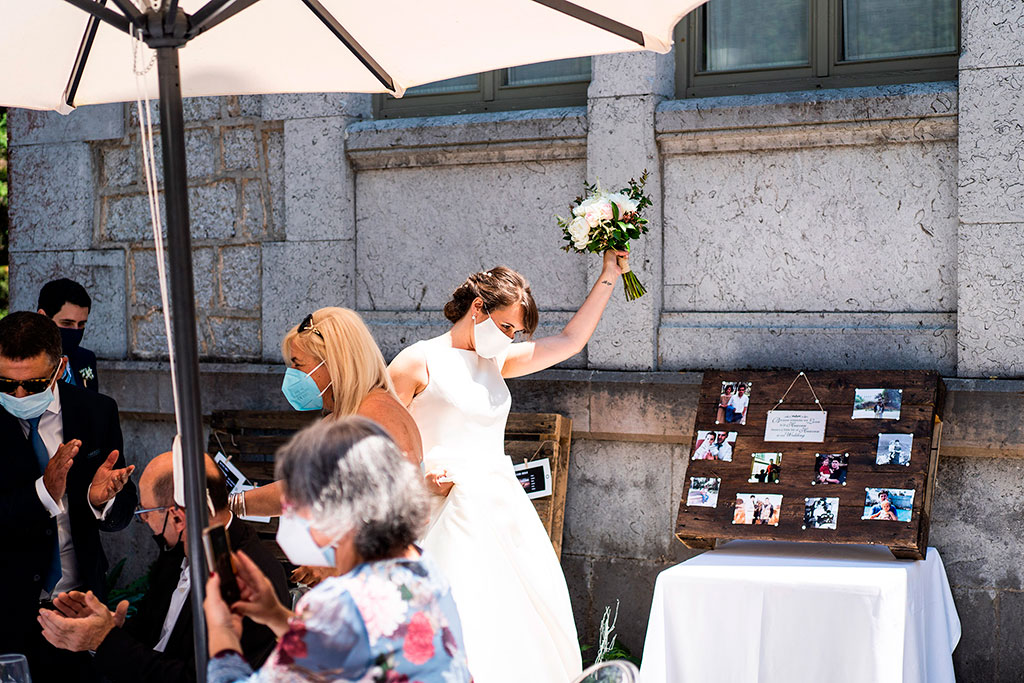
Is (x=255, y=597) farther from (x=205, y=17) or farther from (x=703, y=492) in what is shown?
(x=703, y=492)

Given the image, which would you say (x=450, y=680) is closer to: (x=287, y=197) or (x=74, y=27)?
(x=74, y=27)

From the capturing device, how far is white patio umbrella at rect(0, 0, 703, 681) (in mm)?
3172

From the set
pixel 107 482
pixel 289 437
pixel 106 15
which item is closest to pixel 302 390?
pixel 107 482

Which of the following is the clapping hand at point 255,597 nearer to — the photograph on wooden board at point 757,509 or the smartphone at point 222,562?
the smartphone at point 222,562

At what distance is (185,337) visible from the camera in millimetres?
2480

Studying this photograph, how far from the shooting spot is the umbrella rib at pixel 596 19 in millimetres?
3094

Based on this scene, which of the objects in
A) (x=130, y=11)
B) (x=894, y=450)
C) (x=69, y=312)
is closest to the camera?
(x=130, y=11)

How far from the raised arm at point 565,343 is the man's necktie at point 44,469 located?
1.78 meters

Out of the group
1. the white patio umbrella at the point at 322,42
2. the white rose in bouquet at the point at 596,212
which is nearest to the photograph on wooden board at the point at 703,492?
the white rose in bouquet at the point at 596,212

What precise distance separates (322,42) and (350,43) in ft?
0.31

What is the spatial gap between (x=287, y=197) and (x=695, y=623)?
3161 mm

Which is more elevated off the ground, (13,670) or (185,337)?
(185,337)

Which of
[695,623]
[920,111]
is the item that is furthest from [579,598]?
[920,111]

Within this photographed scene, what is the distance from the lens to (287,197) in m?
6.01
